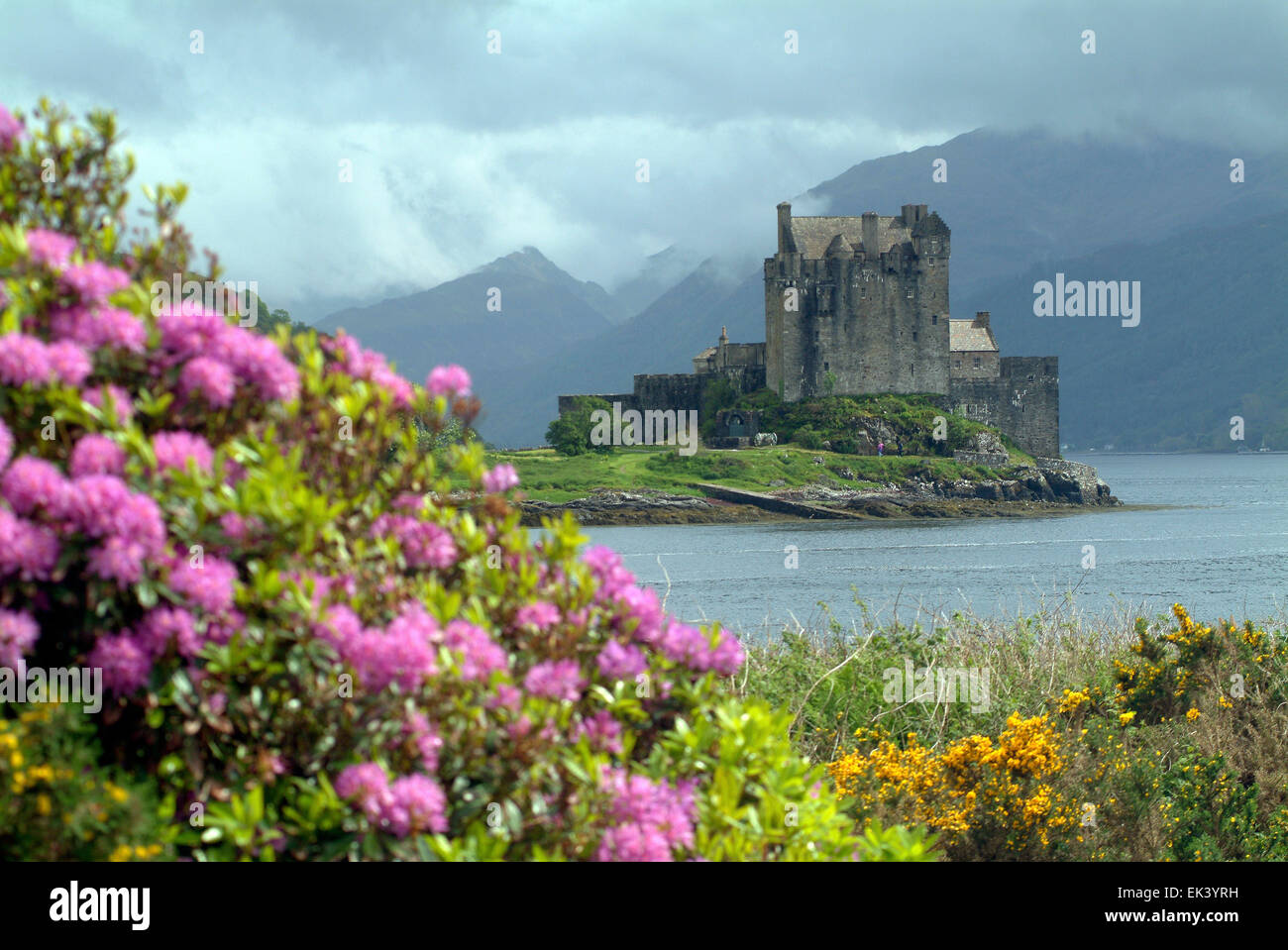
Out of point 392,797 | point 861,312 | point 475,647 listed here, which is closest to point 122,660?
point 392,797

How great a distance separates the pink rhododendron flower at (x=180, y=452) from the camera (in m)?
3.39

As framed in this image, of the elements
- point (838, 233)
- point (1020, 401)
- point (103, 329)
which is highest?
point (838, 233)

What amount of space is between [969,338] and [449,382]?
102999mm

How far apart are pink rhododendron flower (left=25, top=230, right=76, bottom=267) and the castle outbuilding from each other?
9179cm

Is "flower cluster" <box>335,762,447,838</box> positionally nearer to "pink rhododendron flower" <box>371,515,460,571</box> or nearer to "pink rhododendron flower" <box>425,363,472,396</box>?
"pink rhododendron flower" <box>371,515,460,571</box>

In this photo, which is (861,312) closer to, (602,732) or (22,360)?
(602,732)

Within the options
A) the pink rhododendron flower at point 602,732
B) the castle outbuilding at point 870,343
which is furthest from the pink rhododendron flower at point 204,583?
the castle outbuilding at point 870,343

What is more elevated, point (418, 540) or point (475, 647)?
point (418, 540)

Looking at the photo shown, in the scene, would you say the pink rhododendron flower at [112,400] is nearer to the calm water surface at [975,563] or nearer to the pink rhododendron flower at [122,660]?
the pink rhododendron flower at [122,660]

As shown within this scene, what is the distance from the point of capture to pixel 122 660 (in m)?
3.35

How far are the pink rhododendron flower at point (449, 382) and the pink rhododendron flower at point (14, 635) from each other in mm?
1414

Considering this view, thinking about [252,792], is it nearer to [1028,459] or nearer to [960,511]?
[960,511]

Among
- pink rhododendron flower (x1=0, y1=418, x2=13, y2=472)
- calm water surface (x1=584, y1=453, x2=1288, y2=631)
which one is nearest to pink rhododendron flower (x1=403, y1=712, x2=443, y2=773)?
pink rhododendron flower (x1=0, y1=418, x2=13, y2=472)

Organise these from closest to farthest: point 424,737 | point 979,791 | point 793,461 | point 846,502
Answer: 1. point 424,737
2. point 979,791
3. point 846,502
4. point 793,461
